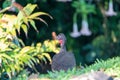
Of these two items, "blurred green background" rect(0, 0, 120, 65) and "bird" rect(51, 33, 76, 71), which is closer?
"bird" rect(51, 33, 76, 71)

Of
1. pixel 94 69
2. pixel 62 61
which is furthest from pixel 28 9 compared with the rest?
pixel 94 69

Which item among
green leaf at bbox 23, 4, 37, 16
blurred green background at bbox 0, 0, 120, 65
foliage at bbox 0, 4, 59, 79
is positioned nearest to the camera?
foliage at bbox 0, 4, 59, 79

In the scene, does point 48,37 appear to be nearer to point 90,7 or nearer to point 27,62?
point 90,7

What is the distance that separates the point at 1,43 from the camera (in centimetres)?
579

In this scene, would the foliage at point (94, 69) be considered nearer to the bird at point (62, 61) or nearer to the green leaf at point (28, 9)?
the bird at point (62, 61)

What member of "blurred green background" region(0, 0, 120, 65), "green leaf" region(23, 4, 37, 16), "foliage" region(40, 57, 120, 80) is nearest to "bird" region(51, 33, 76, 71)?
"foliage" region(40, 57, 120, 80)

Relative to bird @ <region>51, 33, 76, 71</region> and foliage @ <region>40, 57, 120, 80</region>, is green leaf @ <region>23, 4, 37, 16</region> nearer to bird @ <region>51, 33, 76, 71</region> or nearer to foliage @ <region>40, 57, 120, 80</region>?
bird @ <region>51, 33, 76, 71</region>

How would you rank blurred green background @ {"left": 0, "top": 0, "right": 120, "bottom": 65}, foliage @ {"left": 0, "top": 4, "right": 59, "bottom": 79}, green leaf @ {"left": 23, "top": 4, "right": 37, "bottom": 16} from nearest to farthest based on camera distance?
foliage @ {"left": 0, "top": 4, "right": 59, "bottom": 79}, green leaf @ {"left": 23, "top": 4, "right": 37, "bottom": 16}, blurred green background @ {"left": 0, "top": 0, "right": 120, "bottom": 65}

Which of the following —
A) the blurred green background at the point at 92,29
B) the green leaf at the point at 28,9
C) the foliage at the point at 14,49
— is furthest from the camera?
the blurred green background at the point at 92,29

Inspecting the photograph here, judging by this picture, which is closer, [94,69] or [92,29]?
[94,69]

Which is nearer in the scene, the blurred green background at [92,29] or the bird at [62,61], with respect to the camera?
the bird at [62,61]

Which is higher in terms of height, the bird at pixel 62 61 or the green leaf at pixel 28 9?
the green leaf at pixel 28 9

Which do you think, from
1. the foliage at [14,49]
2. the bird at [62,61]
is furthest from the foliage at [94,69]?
the foliage at [14,49]

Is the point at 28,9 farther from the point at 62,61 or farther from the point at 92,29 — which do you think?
the point at 92,29
